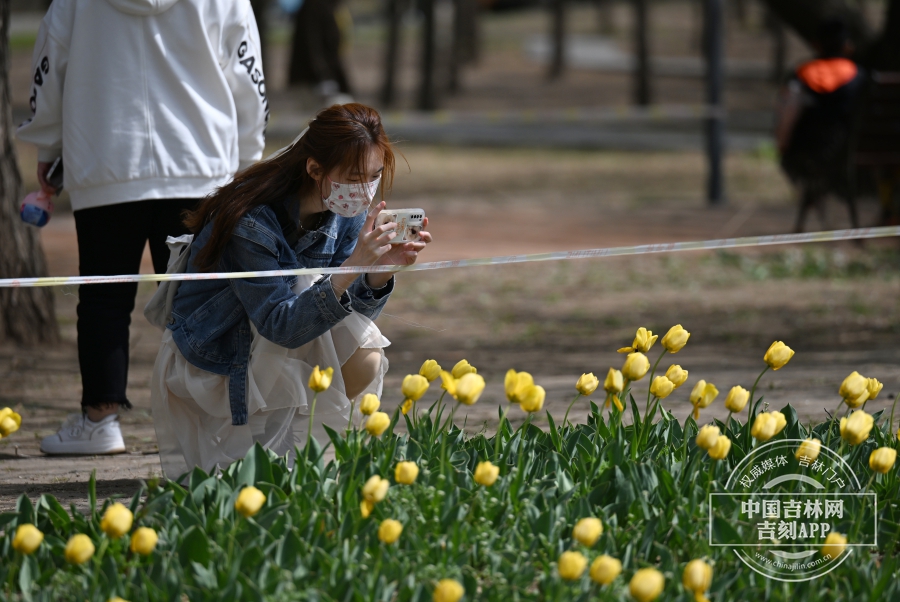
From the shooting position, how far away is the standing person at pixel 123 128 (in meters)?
3.54

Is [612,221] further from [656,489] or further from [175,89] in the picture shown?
[656,489]

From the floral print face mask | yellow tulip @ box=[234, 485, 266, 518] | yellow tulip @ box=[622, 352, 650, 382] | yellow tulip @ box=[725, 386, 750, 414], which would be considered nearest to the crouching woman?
the floral print face mask

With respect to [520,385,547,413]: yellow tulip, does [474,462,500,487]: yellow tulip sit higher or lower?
A: lower

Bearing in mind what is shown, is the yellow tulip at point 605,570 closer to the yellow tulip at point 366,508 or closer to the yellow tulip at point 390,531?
the yellow tulip at point 390,531

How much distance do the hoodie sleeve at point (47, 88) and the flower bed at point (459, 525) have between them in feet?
4.92

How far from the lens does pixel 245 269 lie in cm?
303

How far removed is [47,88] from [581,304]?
411 centimetres

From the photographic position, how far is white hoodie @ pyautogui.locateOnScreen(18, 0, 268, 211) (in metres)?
3.54

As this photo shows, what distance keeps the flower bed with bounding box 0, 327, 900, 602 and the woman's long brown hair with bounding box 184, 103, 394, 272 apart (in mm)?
Result: 630

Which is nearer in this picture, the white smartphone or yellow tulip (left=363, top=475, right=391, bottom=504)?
yellow tulip (left=363, top=475, right=391, bottom=504)

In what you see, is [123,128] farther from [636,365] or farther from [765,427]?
[765,427]

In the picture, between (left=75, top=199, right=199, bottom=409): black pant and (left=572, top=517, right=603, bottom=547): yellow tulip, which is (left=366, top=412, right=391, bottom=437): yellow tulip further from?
(left=75, top=199, right=199, bottom=409): black pant

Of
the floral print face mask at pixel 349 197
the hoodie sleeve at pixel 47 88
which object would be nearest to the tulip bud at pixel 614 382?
the floral print face mask at pixel 349 197

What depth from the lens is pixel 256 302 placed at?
2.97m
